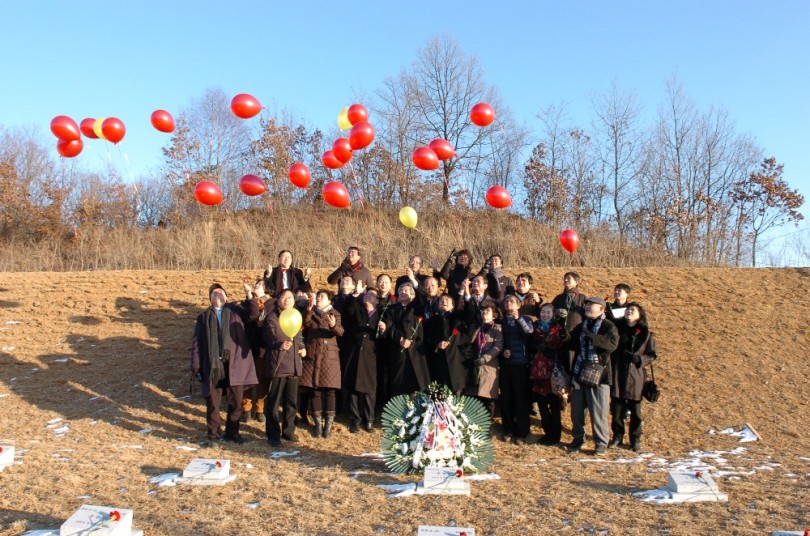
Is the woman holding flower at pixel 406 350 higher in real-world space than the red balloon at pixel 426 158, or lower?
lower

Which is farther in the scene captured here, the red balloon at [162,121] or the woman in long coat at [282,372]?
the red balloon at [162,121]

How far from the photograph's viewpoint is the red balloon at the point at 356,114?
35.0 ft

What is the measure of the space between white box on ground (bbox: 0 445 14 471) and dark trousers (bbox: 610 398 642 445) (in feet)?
19.4

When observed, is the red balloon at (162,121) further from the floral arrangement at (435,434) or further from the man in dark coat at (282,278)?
the floral arrangement at (435,434)

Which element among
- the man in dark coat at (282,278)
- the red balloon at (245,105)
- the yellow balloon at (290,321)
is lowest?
the yellow balloon at (290,321)

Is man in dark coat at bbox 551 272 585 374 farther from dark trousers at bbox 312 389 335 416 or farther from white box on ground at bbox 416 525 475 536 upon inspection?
white box on ground at bbox 416 525 475 536

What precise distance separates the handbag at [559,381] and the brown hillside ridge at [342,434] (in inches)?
25.0

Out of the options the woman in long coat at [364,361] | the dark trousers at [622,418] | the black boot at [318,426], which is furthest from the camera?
the woman in long coat at [364,361]

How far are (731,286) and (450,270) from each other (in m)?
5.98

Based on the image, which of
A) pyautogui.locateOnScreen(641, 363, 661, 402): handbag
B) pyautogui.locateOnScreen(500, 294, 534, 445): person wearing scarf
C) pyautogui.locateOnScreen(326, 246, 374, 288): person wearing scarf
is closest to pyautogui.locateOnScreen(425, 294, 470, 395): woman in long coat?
pyautogui.locateOnScreen(500, 294, 534, 445): person wearing scarf

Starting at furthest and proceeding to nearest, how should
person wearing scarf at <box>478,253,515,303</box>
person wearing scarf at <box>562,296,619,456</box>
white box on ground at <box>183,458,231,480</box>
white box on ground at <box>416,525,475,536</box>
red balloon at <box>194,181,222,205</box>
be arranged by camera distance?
red balloon at <box>194,181,222,205</box> < person wearing scarf at <box>478,253,515,303</box> < person wearing scarf at <box>562,296,619,456</box> < white box on ground at <box>183,458,231,480</box> < white box on ground at <box>416,525,475,536</box>

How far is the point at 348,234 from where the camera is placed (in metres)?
17.0

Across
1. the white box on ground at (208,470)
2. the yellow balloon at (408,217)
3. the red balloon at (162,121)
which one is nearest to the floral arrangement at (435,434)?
the white box on ground at (208,470)

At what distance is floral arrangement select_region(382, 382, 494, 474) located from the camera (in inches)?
219
